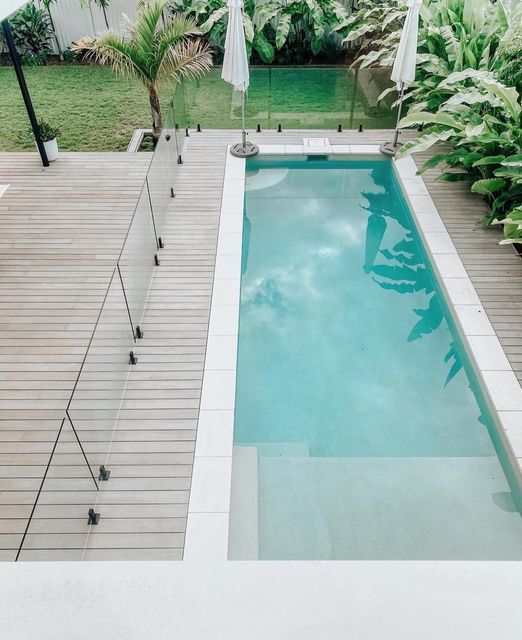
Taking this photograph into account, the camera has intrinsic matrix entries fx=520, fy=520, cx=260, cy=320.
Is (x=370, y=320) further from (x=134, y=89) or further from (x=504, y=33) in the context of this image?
(x=134, y=89)

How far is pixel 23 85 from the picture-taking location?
827 cm

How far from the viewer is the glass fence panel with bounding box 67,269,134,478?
4469mm

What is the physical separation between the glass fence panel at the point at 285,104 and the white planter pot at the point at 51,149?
260cm

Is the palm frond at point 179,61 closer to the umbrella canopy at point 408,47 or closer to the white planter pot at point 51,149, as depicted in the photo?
the white planter pot at point 51,149

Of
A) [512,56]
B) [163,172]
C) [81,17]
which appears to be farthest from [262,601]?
[81,17]

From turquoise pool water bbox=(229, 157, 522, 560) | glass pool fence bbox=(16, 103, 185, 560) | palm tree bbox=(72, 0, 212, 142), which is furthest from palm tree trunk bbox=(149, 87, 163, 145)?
glass pool fence bbox=(16, 103, 185, 560)

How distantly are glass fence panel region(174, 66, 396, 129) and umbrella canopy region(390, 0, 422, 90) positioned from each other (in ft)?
6.25

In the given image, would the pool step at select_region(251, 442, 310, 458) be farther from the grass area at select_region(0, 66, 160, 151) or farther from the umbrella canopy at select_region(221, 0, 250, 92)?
the grass area at select_region(0, 66, 160, 151)

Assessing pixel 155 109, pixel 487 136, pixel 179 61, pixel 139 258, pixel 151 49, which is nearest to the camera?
pixel 139 258

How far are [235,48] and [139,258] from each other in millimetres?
4367

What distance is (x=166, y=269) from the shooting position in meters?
7.24

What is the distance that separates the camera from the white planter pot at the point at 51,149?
943 cm

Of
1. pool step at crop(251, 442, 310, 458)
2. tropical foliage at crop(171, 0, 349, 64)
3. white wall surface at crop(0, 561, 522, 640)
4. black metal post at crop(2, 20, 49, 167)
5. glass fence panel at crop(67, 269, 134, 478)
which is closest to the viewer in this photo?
white wall surface at crop(0, 561, 522, 640)

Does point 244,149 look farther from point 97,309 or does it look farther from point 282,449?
point 282,449
